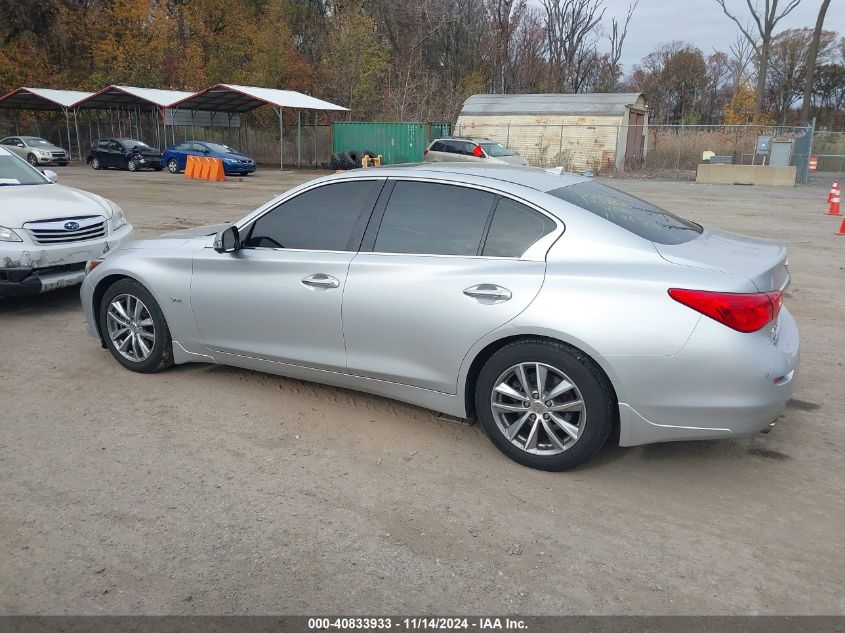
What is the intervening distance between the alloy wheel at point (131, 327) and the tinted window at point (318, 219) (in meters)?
1.13

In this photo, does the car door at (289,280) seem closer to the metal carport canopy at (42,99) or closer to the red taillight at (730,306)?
the red taillight at (730,306)

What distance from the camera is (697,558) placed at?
3035 mm

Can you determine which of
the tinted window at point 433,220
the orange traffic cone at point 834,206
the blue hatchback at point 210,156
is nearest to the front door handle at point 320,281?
the tinted window at point 433,220

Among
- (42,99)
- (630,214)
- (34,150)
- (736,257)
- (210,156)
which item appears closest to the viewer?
(736,257)

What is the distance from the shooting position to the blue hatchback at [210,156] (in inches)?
1158

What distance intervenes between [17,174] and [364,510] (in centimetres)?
673

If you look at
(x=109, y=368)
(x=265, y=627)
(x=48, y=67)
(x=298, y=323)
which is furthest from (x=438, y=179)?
(x=48, y=67)

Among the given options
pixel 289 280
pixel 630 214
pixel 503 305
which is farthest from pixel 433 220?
pixel 630 214

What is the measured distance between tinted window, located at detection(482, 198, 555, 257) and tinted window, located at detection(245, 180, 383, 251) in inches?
34.8

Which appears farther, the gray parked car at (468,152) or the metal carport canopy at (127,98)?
the metal carport canopy at (127,98)

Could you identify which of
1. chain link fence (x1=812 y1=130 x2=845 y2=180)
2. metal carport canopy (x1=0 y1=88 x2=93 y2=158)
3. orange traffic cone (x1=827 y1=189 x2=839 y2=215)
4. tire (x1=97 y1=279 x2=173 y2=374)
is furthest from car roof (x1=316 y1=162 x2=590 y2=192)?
metal carport canopy (x1=0 y1=88 x2=93 y2=158)

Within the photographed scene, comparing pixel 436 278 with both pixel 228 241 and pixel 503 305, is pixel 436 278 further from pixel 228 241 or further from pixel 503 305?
pixel 228 241

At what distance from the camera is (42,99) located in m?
38.1

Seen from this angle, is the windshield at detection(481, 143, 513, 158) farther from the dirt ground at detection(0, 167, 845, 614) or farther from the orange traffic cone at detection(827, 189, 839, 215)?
the dirt ground at detection(0, 167, 845, 614)
